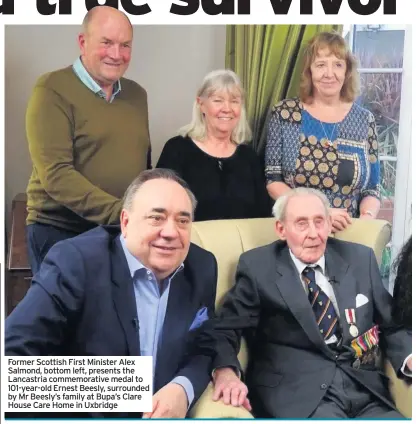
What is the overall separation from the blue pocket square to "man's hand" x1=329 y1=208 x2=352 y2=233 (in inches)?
14.4

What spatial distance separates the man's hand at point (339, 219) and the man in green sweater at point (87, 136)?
0.48 m

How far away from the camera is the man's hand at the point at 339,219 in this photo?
1.60 meters

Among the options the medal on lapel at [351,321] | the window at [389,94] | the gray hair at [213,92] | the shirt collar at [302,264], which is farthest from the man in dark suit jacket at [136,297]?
the window at [389,94]

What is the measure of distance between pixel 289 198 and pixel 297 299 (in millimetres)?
236

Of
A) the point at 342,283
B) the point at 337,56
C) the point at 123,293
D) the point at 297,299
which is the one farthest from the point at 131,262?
the point at 337,56

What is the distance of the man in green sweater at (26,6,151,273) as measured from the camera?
1453mm

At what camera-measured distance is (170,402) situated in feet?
4.89

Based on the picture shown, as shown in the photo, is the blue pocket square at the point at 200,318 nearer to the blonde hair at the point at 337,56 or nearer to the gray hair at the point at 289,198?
the gray hair at the point at 289,198

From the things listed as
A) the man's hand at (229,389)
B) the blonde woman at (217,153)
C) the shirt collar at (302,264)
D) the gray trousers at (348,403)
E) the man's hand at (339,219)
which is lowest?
the gray trousers at (348,403)

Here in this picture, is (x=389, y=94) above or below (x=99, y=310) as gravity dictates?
above

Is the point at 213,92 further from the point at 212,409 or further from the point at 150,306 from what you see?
the point at 212,409

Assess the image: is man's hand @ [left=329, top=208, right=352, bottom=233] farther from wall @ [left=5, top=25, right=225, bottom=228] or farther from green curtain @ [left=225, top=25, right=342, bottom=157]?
wall @ [left=5, top=25, right=225, bottom=228]

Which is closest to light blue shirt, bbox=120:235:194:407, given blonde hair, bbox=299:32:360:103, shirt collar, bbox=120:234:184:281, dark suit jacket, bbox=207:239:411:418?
shirt collar, bbox=120:234:184:281

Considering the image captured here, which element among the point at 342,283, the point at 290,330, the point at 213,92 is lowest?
the point at 290,330
